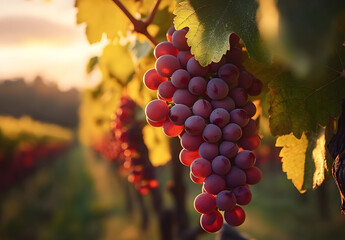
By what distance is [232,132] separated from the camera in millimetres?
827

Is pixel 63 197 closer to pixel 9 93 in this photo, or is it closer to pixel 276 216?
pixel 276 216

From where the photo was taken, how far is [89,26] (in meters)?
1.42

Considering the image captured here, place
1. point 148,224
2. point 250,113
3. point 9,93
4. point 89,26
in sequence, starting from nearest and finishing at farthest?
1. point 250,113
2. point 89,26
3. point 148,224
4. point 9,93

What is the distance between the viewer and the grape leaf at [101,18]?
139 cm

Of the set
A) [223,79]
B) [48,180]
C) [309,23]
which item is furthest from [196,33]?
[48,180]

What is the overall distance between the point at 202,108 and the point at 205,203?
9.5 inches

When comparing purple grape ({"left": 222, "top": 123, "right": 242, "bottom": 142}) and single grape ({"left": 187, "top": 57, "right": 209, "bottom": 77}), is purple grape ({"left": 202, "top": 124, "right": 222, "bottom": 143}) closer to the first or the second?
purple grape ({"left": 222, "top": 123, "right": 242, "bottom": 142})

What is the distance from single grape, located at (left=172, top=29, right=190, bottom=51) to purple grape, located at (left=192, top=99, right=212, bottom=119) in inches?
6.5

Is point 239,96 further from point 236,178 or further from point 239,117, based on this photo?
point 236,178

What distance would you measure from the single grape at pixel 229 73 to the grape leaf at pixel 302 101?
10cm

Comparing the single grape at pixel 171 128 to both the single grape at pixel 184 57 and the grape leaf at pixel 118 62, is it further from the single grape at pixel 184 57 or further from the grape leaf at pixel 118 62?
the grape leaf at pixel 118 62

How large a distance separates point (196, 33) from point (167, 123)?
25 centimetres

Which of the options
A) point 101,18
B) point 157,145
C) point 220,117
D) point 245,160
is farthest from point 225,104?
point 157,145

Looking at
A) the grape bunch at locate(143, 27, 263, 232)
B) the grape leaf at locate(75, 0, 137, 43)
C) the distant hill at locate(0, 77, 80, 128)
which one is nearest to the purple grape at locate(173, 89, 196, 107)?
the grape bunch at locate(143, 27, 263, 232)
